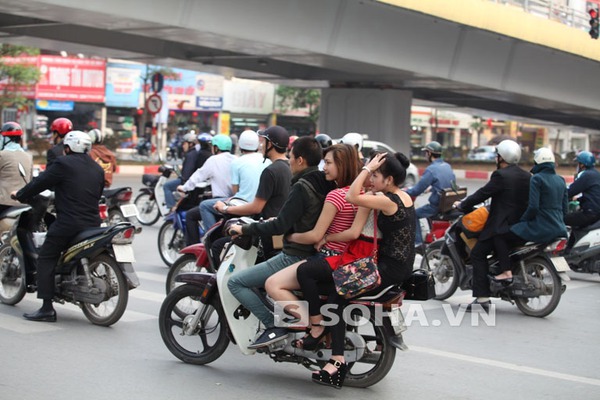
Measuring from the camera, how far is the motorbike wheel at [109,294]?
7859mm

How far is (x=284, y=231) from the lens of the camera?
623 cm

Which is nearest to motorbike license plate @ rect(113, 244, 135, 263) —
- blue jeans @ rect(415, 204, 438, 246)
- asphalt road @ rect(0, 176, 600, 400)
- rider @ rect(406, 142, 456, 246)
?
asphalt road @ rect(0, 176, 600, 400)

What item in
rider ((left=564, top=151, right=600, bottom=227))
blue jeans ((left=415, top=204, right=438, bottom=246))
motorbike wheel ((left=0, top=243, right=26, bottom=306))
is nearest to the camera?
motorbike wheel ((left=0, top=243, right=26, bottom=306))

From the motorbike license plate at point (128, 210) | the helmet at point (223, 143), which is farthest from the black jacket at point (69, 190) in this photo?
the helmet at point (223, 143)

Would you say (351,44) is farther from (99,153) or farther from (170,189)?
(99,153)

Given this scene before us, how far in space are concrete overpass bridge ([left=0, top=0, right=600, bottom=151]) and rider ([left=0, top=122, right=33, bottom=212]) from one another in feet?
25.2

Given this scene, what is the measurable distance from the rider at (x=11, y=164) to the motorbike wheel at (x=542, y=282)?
5.38m

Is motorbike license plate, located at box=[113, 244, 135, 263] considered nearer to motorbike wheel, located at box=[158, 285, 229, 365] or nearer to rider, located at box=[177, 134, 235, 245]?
motorbike wheel, located at box=[158, 285, 229, 365]

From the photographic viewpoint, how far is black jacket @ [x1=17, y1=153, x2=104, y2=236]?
7984mm

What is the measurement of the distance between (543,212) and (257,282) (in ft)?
13.5

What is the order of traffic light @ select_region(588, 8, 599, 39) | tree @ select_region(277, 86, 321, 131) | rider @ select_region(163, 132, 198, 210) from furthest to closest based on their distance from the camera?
1. tree @ select_region(277, 86, 321, 131)
2. traffic light @ select_region(588, 8, 599, 39)
3. rider @ select_region(163, 132, 198, 210)

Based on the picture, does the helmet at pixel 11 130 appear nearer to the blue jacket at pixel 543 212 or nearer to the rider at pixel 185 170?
the rider at pixel 185 170

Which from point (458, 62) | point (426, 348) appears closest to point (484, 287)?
point (426, 348)

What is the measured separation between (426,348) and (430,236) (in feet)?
14.1
